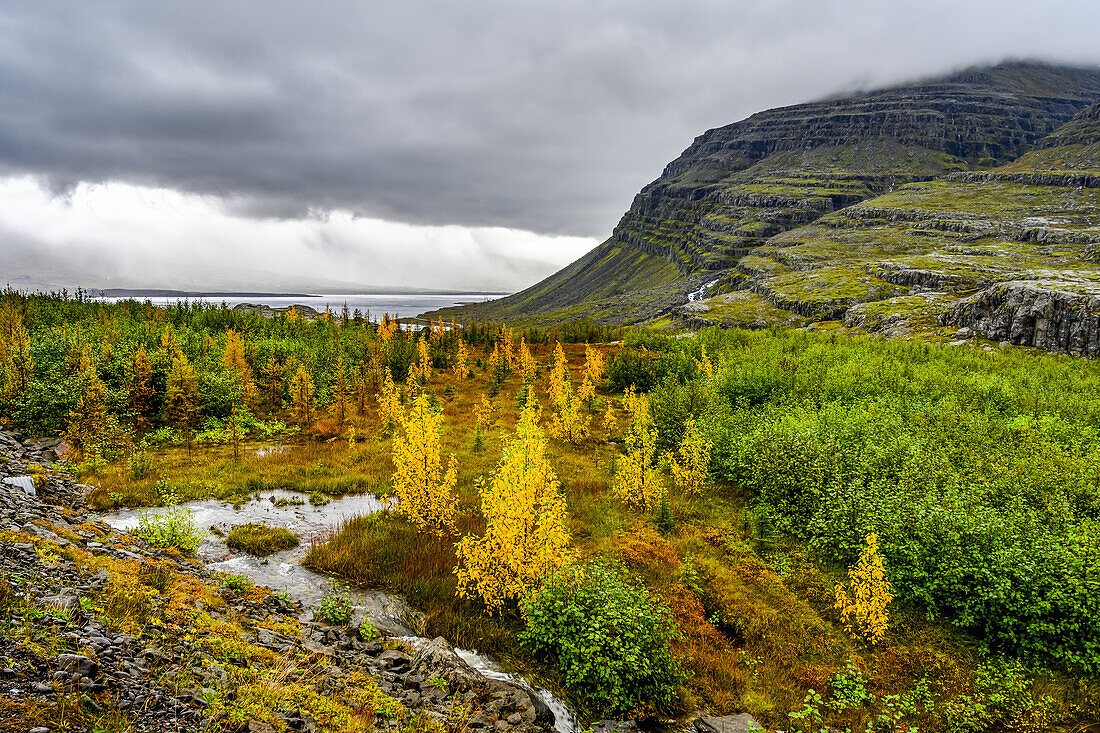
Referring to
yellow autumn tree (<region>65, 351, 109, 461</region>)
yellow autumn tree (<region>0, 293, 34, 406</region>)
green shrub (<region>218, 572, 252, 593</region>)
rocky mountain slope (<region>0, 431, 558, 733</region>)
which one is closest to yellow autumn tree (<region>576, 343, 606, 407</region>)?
yellow autumn tree (<region>65, 351, 109, 461</region>)

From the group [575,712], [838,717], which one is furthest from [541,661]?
[838,717]

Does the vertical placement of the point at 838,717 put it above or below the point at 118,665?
below

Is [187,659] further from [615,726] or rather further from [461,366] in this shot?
[461,366]

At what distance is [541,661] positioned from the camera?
1195 cm

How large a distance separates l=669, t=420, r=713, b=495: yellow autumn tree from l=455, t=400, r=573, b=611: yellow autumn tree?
496 inches

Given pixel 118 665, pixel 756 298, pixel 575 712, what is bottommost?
pixel 575 712

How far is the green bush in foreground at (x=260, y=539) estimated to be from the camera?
1596 cm

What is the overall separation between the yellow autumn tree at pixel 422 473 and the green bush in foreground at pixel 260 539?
410cm

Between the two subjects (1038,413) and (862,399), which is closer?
(1038,413)

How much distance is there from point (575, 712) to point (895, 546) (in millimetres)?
12810

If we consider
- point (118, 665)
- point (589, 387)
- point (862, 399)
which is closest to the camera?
point (118, 665)

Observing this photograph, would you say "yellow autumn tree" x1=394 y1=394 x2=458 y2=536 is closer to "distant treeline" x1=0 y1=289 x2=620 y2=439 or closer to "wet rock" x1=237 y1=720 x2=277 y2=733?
"wet rock" x1=237 y1=720 x2=277 y2=733

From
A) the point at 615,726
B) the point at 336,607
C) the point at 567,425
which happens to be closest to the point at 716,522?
the point at 615,726

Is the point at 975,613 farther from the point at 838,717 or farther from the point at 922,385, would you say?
the point at 922,385
